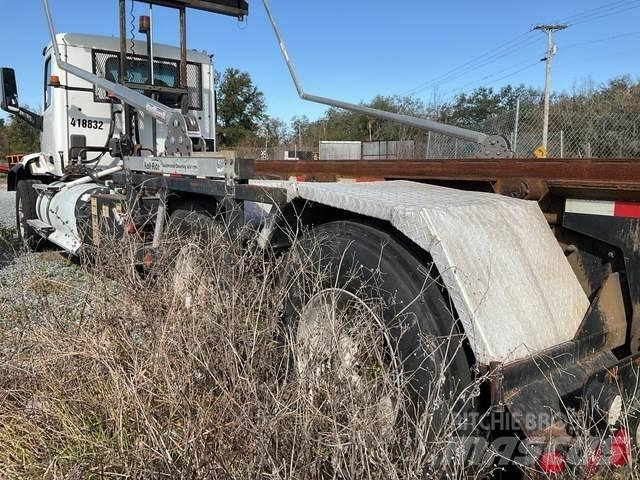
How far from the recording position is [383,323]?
2027mm

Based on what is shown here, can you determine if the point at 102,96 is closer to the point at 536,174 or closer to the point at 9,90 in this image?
the point at 9,90

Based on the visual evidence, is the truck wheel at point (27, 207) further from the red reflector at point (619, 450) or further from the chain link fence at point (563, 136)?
the red reflector at point (619, 450)

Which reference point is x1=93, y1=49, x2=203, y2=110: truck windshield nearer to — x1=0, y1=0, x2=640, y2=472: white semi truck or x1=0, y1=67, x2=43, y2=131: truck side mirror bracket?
x1=0, y1=67, x2=43, y2=131: truck side mirror bracket

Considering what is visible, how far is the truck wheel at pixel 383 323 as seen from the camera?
185 centimetres

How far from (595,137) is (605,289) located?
1051cm

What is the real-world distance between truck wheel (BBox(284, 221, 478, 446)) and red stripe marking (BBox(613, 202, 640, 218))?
0.77 meters

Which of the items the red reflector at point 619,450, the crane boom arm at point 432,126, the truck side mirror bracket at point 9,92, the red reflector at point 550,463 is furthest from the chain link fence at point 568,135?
the red reflector at point 550,463

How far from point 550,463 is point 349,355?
2.72ft

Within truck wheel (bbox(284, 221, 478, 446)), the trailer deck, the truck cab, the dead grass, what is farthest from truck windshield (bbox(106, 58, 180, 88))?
truck wheel (bbox(284, 221, 478, 446))

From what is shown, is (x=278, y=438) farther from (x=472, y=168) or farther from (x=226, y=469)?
(x=472, y=168)

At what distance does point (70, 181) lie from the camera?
7.25m

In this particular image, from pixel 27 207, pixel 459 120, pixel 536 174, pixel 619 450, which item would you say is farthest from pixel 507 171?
pixel 459 120

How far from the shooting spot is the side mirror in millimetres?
6730

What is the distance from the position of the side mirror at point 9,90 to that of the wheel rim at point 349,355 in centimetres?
628
